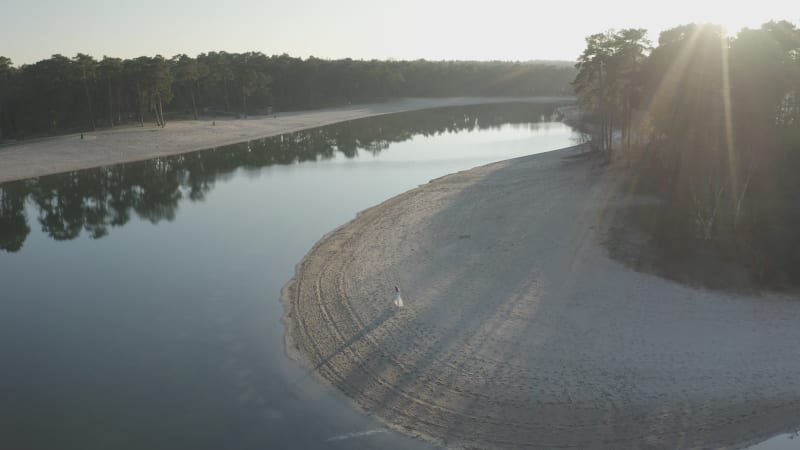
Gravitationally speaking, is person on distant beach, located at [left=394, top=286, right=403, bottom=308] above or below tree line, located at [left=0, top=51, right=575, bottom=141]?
below

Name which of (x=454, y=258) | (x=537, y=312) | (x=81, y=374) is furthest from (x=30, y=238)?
(x=537, y=312)

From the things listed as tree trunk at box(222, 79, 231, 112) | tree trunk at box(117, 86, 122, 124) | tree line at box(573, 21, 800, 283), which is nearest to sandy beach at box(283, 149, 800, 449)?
tree line at box(573, 21, 800, 283)

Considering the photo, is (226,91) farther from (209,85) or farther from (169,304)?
(169,304)

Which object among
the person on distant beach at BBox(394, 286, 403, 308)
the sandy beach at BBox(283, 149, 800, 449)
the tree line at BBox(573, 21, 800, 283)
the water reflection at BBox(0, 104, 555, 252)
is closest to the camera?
the sandy beach at BBox(283, 149, 800, 449)

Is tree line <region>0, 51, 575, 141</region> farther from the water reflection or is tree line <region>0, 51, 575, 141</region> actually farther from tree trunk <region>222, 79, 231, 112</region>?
the water reflection

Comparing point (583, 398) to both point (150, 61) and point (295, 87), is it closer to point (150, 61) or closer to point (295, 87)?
point (150, 61)

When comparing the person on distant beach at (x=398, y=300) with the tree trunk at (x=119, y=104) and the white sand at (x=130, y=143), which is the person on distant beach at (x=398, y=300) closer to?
the white sand at (x=130, y=143)
